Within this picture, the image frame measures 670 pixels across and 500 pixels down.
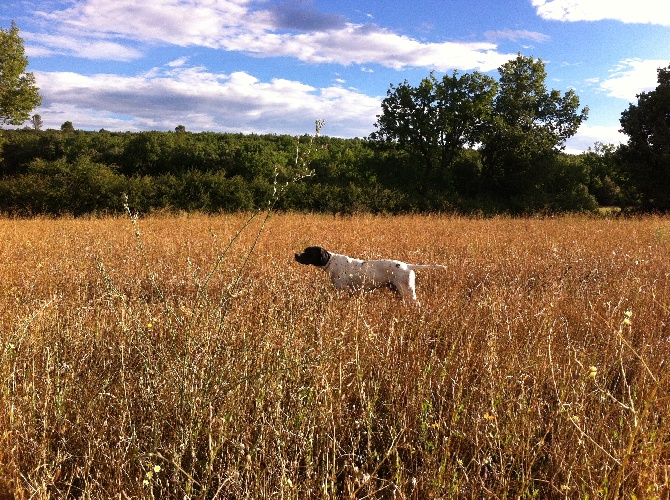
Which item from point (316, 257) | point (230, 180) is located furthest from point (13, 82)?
point (316, 257)

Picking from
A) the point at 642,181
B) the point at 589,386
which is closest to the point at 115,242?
the point at 589,386

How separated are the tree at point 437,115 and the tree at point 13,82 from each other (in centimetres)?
2030

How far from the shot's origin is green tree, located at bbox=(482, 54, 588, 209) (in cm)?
2161

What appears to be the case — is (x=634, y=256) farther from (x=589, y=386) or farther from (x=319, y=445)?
(x=319, y=445)

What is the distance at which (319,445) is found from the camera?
2.27 m

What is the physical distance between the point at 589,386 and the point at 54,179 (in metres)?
21.8

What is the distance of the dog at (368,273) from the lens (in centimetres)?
525

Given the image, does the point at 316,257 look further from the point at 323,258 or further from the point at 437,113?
the point at 437,113

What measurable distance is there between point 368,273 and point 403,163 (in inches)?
736

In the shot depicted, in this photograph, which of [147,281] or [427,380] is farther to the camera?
[147,281]

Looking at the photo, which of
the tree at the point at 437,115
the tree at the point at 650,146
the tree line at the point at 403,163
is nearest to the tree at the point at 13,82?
the tree line at the point at 403,163

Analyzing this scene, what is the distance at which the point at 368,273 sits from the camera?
5441 mm

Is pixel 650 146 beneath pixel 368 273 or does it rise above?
above

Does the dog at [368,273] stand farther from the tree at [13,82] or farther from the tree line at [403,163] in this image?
the tree at [13,82]
